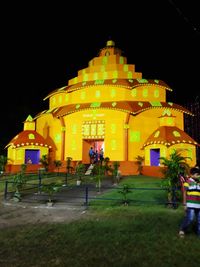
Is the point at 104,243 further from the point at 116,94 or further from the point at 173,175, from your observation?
the point at 116,94

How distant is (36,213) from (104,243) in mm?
3961

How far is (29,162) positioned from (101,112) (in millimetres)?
8098

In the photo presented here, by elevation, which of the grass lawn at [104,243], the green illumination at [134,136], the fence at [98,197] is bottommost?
the grass lawn at [104,243]

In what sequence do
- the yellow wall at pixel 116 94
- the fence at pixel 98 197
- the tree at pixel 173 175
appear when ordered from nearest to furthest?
the tree at pixel 173 175
the fence at pixel 98 197
the yellow wall at pixel 116 94

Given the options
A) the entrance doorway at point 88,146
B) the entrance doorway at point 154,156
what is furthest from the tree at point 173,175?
the entrance doorway at point 88,146

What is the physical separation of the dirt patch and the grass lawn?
0.59 metres

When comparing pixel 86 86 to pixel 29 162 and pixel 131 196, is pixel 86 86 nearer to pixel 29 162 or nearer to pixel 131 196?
pixel 29 162

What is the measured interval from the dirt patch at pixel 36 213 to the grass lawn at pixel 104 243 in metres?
0.59

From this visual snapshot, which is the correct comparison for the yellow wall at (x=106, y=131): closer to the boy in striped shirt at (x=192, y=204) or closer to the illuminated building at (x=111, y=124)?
the illuminated building at (x=111, y=124)

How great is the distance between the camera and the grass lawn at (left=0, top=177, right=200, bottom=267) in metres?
4.77

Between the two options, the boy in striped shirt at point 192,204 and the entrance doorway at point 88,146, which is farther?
the entrance doorway at point 88,146

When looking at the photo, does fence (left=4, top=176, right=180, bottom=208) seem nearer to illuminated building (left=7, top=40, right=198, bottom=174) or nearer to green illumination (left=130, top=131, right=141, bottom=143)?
illuminated building (left=7, top=40, right=198, bottom=174)

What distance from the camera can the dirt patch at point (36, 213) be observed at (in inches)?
309

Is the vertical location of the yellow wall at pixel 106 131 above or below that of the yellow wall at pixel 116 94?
below
